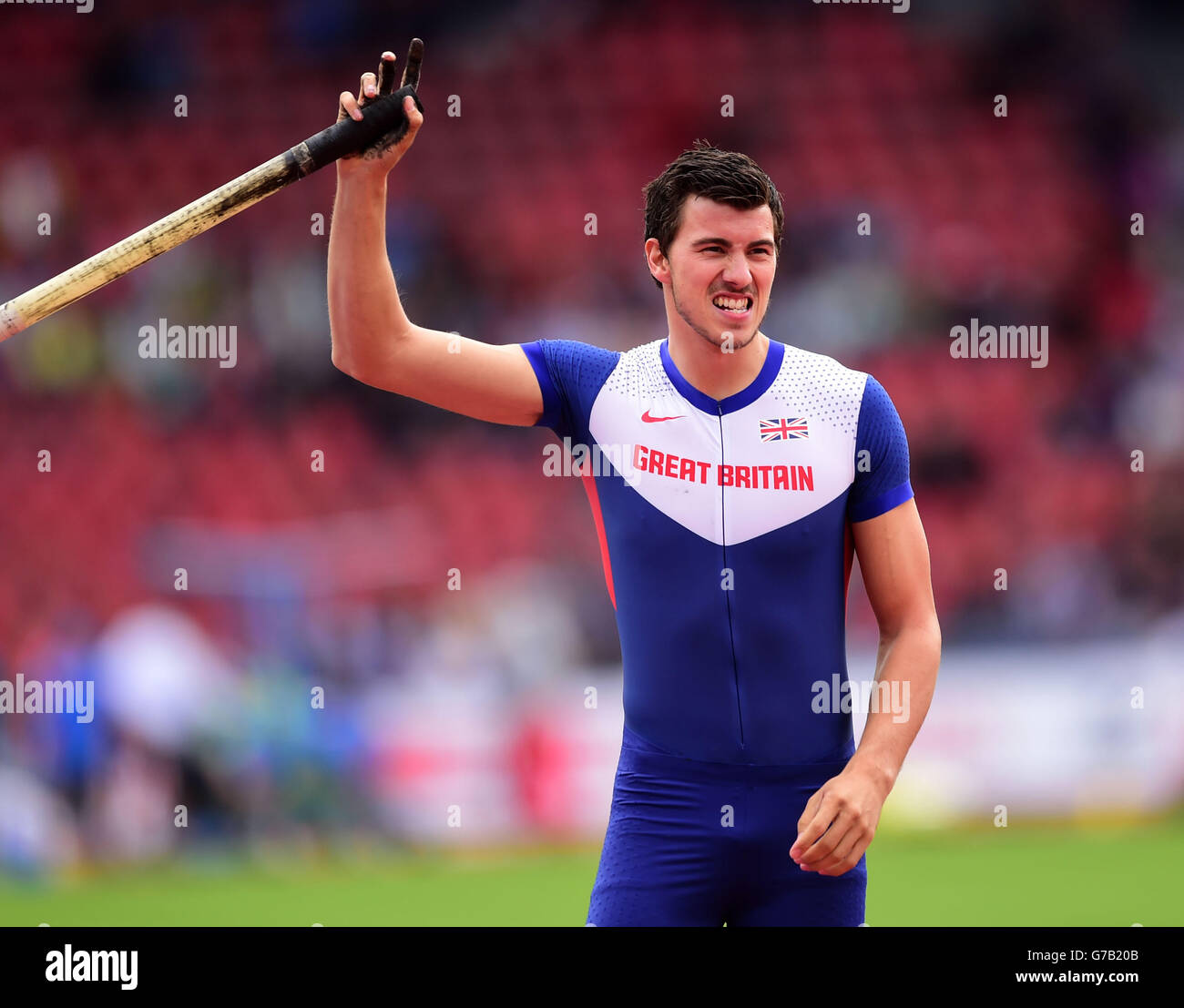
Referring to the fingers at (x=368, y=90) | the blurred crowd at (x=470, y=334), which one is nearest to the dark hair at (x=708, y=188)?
the fingers at (x=368, y=90)

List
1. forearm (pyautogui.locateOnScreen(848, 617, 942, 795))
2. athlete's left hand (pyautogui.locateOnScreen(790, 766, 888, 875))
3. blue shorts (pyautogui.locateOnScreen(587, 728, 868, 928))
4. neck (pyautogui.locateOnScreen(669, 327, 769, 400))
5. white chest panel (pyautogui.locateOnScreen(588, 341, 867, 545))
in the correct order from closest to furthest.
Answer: athlete's left hand (pyautogui.locateOnScreen(790, 766, 888, 875)), forearm (pyautogui.locateOnScreen(848, 617, 942, 795)), blue shorts (pyautogui.locateOnScreen(587, 728, 868, 928)), white chest panel (pyautogui.locateOnScreen(588, 341, 867, 545)), neck (pyautogui.locateOnScreen(669, 327, 769, 400))

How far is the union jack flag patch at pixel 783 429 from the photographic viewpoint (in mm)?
4086

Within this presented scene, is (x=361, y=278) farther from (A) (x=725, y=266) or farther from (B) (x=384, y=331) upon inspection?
(A) (x=725, y=266)

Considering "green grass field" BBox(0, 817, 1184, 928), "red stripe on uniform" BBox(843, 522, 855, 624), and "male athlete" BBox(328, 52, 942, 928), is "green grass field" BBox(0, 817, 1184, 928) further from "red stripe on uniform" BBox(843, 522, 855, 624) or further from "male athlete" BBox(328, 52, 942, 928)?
"red stripe on uniform" BBox(843, 522, 855, 624)

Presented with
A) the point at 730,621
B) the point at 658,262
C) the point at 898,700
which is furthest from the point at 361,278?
the point at 898,700

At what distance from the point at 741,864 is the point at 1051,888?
7.20m

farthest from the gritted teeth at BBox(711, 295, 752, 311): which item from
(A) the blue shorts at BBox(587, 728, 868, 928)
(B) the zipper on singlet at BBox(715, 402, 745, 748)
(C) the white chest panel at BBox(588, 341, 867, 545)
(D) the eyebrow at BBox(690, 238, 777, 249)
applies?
(A) the blue shorts at BBox(587, 728, 868, 928)

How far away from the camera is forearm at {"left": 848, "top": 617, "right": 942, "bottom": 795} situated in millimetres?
3812

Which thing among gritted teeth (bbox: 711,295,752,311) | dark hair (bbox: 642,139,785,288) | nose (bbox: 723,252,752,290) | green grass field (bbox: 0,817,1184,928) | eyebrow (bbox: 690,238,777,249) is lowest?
green grass field (bbox: 0,817,1184,928)

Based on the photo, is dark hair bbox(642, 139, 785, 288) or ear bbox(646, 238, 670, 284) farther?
ear bbox(646, 238, 670, 284)

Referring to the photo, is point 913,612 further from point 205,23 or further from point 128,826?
point 205,23

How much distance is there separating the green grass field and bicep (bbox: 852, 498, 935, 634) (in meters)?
5.59

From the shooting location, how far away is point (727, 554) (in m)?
4.03

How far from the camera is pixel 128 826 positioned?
38.5 feet
